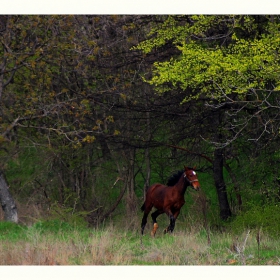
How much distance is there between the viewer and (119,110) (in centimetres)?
2098

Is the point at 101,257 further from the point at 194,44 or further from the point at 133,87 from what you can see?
the point at 133,87

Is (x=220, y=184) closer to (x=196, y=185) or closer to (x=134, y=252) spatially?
(x=196, y=185)

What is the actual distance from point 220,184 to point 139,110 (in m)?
3.21

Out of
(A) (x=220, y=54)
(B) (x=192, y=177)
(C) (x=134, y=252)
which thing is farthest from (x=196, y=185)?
(C) (x=134, y=252)

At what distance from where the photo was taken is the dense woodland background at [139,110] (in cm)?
1748

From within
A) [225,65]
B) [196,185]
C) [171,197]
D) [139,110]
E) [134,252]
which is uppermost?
[225,65]

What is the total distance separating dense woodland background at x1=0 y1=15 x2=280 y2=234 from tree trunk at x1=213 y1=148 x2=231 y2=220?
1.2 inches

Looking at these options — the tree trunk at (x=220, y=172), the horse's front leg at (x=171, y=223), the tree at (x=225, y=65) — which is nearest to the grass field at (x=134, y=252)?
the horse's front leg at (x=171, y=223)

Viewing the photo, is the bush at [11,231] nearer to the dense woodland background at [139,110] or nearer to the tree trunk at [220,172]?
the dense woodland background at [139,110]

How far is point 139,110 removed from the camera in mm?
20031

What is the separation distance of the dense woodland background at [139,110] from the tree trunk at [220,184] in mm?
30
